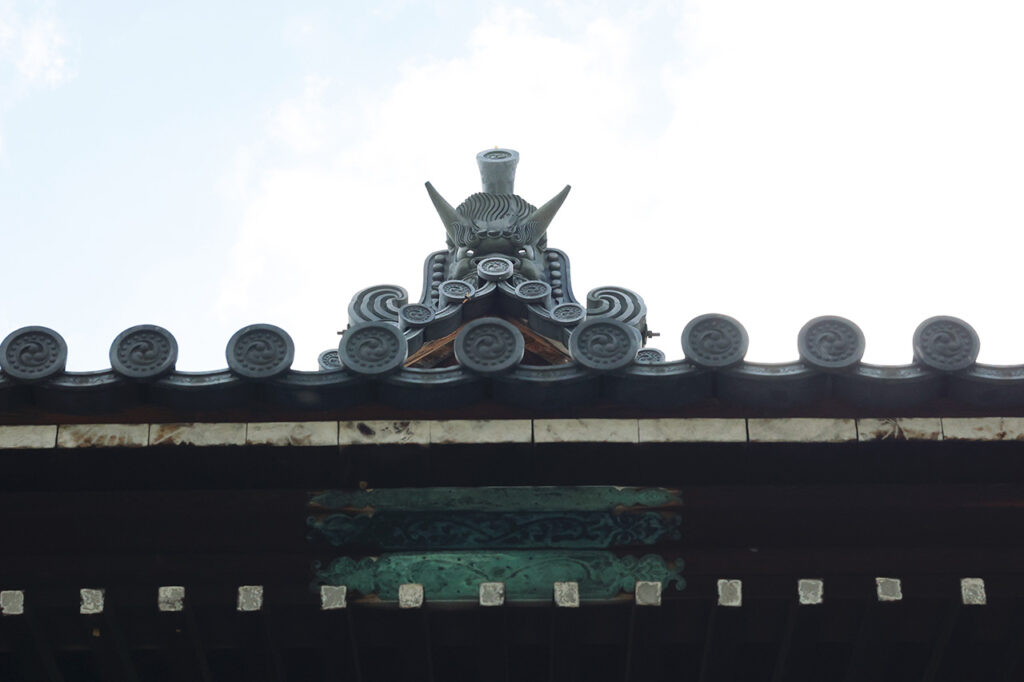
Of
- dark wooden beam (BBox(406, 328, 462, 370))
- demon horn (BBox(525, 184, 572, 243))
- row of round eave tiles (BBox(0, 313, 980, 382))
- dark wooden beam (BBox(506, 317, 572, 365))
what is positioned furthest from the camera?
demon horn (BBox(525, 184, 572, 243))

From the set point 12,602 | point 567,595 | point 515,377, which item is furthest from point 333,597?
point 12,602

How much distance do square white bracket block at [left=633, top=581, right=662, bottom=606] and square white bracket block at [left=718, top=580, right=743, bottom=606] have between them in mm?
281

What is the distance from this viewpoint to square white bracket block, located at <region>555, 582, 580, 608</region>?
20.7ft

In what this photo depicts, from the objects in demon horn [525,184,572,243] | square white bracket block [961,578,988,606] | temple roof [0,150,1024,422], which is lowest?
square white bracket block [961,578,988,606]

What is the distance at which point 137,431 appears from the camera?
6223mm

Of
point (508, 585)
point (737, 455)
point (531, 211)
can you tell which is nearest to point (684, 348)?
point (737, 455)

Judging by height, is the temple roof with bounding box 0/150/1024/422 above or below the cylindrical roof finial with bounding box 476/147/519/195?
below

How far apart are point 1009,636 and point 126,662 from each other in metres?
4.22

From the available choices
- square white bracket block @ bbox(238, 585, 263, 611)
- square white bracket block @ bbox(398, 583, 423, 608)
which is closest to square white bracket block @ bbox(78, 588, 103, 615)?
square white bracket block @ bbox(238, 585, 263, 611)

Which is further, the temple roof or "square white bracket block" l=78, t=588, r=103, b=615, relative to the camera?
"square white bracket block" l=78, t=588, r=103, b=615

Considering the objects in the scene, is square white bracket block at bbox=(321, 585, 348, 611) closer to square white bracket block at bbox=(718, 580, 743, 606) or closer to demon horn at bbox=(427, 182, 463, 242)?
square white bracket block at bbox=(718, 580, 743, 606)

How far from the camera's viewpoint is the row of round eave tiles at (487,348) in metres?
5.98

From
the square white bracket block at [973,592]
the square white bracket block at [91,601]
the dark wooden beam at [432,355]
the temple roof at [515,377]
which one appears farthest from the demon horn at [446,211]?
the square white bracket block at [973,592]

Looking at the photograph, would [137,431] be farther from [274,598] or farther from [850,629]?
[850,629]
